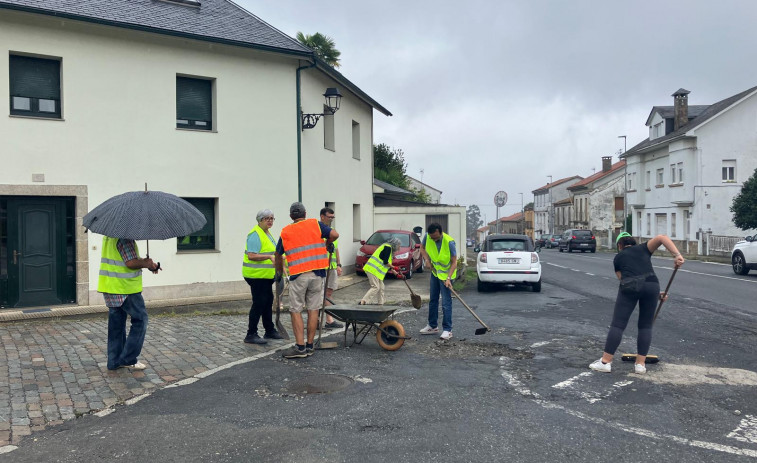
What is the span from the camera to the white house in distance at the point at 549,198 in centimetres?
9194

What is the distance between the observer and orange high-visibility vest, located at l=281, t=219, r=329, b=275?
7406 millimetres

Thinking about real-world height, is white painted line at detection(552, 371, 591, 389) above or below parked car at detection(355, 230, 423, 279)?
below

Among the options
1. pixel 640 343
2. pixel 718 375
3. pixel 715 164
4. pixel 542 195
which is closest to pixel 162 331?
pixel 640 343

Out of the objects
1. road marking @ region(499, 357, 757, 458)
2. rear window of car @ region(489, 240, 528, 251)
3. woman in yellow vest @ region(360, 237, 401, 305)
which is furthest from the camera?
rear window of car @ region(489, 240, 528, 251)

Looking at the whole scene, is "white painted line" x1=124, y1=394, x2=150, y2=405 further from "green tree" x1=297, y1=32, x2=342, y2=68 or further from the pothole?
"green tree" x1=297, y1=32, x2=342, y2=68

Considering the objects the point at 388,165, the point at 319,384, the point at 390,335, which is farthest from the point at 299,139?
the point at 388,165

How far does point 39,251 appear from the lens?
39.5 ft

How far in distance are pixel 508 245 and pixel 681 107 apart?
1401 inches

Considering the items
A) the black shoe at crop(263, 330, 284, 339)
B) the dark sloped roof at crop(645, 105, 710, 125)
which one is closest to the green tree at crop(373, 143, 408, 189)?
the dark sloped roof at crop(645, 105, 710, 125)

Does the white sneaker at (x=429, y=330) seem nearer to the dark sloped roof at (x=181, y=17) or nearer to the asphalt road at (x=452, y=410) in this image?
the asphalt road at (x=452, y=410)

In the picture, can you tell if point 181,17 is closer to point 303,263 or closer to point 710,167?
point 303,263

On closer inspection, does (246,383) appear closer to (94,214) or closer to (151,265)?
(151,265)

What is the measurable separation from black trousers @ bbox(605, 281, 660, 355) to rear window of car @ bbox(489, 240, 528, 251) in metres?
8.81

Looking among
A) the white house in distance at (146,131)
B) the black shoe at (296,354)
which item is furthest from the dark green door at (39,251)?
the black shoe at (296,354)
